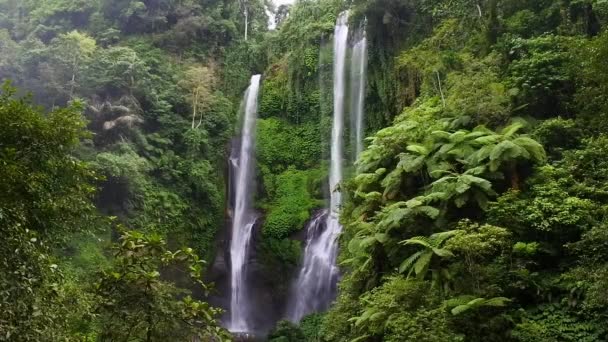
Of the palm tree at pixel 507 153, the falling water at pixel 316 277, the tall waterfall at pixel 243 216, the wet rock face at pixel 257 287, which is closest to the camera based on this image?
the palm tree at pixel 507 153

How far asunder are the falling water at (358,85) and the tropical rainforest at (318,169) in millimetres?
461

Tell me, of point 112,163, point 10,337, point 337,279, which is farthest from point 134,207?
point 10,337

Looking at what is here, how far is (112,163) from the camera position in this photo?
18.2 m

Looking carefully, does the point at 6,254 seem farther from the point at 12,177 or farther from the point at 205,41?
the point at 205,41

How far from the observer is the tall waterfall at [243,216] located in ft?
68.3

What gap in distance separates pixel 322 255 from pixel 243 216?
498cm

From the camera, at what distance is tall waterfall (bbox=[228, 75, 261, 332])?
20828 mm

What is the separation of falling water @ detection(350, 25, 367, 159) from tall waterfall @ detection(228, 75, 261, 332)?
5.53m

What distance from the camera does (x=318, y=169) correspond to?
920 inches

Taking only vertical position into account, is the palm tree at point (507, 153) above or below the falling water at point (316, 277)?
above

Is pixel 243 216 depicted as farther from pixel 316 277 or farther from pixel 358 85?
pixel 358 85

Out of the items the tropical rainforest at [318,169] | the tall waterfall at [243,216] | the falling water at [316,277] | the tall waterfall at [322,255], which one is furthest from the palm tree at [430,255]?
the tall waterfall at [243,216]

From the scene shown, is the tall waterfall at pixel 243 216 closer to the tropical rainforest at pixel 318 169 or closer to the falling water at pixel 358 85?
the tropical rainforest at pixel 318 169

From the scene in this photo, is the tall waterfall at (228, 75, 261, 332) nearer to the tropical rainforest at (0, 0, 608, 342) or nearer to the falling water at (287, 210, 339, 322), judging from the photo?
the tropical rainforest at (0, 0, 608, 342)
